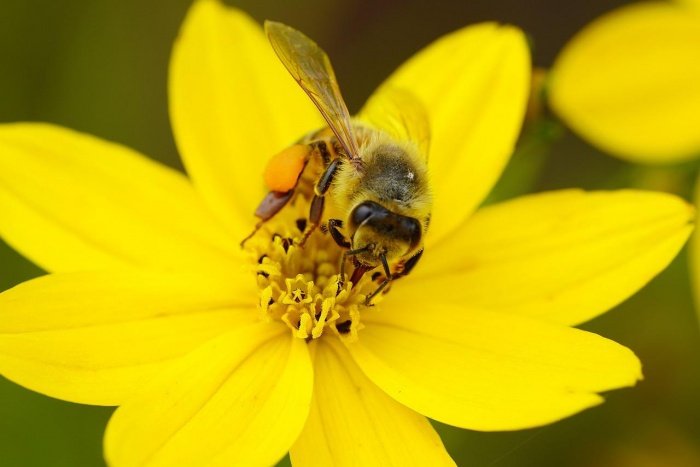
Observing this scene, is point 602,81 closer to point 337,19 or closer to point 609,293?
point 609,293

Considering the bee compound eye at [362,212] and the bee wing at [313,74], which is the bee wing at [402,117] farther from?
the bee compound eye at [362,212]

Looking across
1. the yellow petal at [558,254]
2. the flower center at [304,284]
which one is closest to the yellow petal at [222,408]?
the flower center at [304,284]

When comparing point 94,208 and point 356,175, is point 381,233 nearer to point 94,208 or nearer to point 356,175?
point 356,175

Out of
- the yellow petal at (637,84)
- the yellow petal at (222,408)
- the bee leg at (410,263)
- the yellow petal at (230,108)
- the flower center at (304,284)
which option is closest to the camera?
the yellow petal at (222,408)

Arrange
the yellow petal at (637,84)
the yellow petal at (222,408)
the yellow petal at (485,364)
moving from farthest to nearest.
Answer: the yellow petal at (637,84) → the yellow petal at (485,364) → the yellow petal at (222,408)

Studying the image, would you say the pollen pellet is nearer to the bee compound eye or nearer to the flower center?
the flower center

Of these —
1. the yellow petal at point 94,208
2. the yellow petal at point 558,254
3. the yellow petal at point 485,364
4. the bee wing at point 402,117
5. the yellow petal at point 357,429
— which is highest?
the bee wing at point 402,117

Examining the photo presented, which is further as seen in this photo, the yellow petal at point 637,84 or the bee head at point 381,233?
the yellow petal at point 637,84
